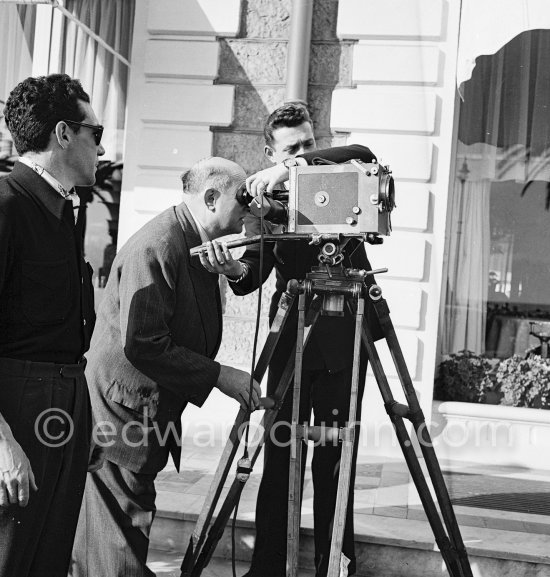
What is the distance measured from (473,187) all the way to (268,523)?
377 centimetres

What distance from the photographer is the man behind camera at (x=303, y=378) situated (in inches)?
120

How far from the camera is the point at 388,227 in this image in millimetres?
2596

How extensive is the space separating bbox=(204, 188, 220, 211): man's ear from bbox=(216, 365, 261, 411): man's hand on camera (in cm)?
55

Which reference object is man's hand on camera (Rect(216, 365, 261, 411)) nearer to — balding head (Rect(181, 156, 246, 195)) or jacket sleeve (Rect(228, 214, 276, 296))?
jacket sleeve (Rect(228, 214, 276, 296))

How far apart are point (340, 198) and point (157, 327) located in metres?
0.70

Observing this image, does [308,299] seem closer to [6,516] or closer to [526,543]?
[6,516]

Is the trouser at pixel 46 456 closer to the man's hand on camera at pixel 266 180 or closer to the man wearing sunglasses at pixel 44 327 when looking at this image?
the man wearing sunglasses at pixel 44 327

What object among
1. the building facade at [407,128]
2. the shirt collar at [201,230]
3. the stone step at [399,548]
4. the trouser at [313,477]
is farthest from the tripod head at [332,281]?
the building facade at [407,128]

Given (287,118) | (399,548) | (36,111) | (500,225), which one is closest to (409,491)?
(399,548)

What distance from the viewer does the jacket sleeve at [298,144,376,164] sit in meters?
2.79

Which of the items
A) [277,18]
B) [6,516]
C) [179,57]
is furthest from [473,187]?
[6,516]

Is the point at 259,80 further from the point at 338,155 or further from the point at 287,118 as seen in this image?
the point at 338,155

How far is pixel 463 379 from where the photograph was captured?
6035 millimetres

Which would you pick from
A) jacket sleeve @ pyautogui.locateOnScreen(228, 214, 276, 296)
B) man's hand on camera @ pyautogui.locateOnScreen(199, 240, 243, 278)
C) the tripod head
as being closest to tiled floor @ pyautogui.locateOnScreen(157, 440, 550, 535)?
jacket sleeve @ pyautogui.locateOnScreen(228, 214, 276, 296)
